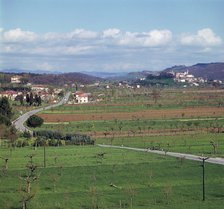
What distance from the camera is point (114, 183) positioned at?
1205 inches

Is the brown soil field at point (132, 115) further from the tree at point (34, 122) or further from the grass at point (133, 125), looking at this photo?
the tree at point (34, 122)

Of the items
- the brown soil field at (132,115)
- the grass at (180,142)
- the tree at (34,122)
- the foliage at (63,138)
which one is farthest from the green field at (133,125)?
the grass at (180,142)

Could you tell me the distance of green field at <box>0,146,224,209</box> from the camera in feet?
84.9

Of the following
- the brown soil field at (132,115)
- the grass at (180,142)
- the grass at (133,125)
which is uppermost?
the brown soil field at (132,115)

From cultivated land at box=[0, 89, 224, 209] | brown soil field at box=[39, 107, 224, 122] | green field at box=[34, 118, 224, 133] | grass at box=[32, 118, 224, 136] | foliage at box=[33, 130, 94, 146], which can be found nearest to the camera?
cultivated land at box=[0, 89, 224, 209]

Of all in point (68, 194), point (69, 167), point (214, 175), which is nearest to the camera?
point (68, 194)

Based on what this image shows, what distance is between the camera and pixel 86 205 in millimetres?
25406

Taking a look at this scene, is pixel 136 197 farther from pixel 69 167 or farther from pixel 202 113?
pixel 202 113

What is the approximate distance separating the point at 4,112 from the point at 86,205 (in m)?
45.2

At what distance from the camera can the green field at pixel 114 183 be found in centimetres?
2588

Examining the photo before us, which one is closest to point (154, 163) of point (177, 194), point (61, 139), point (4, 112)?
point (177, 194)

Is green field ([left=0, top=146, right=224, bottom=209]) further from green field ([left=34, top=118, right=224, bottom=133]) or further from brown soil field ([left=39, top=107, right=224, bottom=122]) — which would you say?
brown soil field ([left=39, top=107, right=224, bottom=122])

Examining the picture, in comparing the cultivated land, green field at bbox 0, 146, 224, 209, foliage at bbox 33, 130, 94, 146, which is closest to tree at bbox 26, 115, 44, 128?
the cultivated land

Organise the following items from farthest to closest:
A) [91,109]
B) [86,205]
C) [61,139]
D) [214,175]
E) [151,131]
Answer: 1. [91,109]
2. [151,131]
3. [61,139]
4. [214,175]
5. [86,205]
